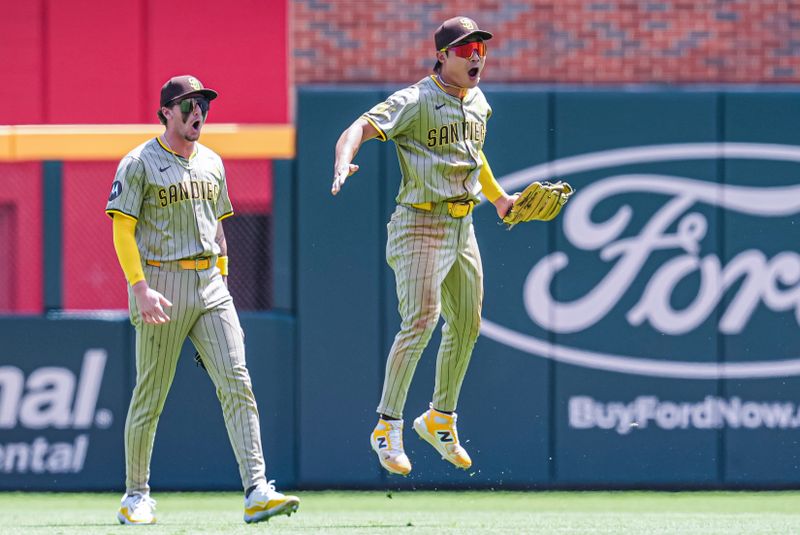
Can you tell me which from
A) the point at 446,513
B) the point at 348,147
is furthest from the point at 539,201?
the point at 446,513

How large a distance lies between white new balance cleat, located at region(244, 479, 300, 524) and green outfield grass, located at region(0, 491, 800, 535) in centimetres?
7

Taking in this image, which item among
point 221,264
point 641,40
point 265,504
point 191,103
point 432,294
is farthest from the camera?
point 641,40

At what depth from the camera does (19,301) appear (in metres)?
9.36

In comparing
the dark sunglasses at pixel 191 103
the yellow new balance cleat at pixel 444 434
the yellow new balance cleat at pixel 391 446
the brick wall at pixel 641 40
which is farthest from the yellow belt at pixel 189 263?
the brick wall at pixel 641 40

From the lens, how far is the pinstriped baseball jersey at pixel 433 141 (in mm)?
6430

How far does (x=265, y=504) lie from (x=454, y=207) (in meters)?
1.57

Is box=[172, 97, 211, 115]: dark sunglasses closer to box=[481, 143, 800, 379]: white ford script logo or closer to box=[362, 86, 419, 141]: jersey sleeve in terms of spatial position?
box=[362, 86, 419, 141]: jersey sleeve

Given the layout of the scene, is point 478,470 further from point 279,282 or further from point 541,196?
point 541,196

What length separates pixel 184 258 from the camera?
6.42 metres

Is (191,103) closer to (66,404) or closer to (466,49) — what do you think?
(466,49)

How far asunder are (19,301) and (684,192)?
4.34m

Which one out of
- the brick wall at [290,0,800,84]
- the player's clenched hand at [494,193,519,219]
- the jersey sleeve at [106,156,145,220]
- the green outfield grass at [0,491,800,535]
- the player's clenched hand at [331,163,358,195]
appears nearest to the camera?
the player's clenched hand at [331,163,358,195]

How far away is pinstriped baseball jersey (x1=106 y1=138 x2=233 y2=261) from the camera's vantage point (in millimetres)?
6312

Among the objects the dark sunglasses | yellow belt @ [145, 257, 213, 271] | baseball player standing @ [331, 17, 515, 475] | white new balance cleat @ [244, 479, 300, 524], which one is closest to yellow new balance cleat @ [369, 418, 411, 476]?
baseball player standing @ [331, 17, 515, 475]
